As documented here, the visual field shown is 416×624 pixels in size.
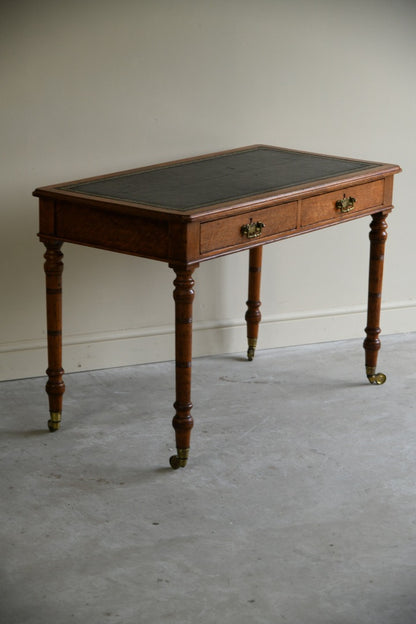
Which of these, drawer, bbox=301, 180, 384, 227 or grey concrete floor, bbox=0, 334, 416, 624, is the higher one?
drawer, bbox=301, 180, 384, 227

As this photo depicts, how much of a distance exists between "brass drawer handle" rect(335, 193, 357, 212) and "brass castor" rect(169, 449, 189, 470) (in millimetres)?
1044

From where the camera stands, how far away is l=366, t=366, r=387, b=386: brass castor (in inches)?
155

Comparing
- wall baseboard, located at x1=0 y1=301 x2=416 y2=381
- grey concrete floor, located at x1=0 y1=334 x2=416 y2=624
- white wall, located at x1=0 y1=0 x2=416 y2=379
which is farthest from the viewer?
wall baseboard, located at x1=0 y1=301 x2=416 y2=381

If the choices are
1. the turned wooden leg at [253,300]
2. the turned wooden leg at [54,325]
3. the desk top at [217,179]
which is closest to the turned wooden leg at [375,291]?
the desk top at [217,179]

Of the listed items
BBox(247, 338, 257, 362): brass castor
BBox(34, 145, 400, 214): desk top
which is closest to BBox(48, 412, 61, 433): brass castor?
BBox(34, 145, 400, 214): desk top

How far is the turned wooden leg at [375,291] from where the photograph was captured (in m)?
3.79

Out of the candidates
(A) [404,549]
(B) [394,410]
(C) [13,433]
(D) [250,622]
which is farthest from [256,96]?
(D) [250,622]

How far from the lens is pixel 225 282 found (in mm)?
4227

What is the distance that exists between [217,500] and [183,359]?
0.46m

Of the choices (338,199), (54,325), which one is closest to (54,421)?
(54,325)

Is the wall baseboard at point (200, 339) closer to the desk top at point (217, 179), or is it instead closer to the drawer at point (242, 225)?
the desk top at point (217, 179)

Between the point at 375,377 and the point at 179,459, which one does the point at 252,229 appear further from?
the point at 375,377

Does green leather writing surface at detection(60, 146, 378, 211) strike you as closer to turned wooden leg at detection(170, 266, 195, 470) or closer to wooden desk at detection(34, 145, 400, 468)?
wooden desk at detection(34, 145, 400, 468)

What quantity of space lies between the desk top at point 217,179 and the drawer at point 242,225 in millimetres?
58
